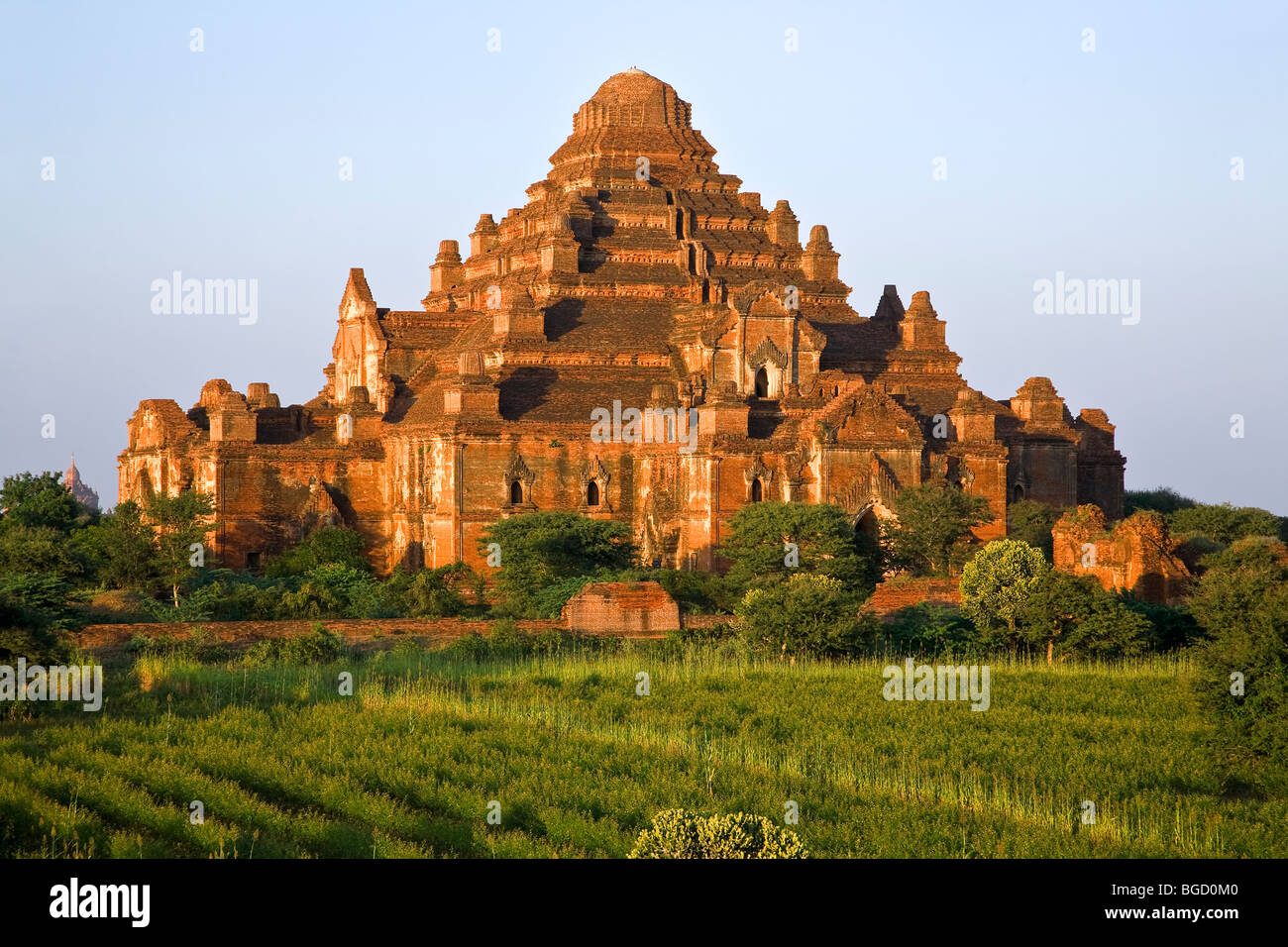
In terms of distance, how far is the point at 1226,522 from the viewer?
5191 centimetres

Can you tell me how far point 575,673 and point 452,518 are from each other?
16979mm

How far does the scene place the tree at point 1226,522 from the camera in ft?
167

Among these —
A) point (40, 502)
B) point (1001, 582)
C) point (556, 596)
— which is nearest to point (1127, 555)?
point (1001, 582)

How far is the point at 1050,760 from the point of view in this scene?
24.0 meters

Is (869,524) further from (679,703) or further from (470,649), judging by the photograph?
(679,703)

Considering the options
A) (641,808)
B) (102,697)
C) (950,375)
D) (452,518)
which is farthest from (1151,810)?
(950,375)

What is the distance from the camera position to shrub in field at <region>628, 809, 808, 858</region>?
16.9 metres

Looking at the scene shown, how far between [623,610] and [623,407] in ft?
46.9

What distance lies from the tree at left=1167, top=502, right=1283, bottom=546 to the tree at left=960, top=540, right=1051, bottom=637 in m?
16.7

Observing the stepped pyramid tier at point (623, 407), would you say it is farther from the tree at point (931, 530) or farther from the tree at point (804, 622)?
the tree at point (804, 622)

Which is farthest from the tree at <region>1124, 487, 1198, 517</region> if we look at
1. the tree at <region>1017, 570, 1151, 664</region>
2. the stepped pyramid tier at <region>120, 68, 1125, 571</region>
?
the tree at <region>1017, 570, 1151, 664</region>

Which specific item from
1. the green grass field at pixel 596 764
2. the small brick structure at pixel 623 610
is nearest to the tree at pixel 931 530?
the small brick structure at pixel 623 610

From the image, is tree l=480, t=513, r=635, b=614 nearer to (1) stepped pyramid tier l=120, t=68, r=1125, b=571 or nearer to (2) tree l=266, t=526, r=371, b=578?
(1) stepped pyramid tier l=120, t=68, r=1125, b=571

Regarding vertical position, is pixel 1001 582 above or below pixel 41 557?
below
